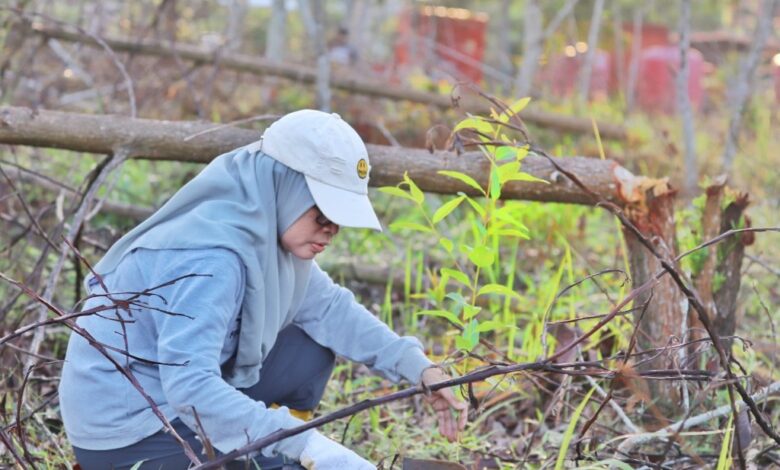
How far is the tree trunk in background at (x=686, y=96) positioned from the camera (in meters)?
5.93

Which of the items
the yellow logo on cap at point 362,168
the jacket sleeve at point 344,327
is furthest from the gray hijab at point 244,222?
the jacket sleeve at point 344,327

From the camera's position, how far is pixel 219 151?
3.56 m

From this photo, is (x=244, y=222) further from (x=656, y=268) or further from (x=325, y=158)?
(x=656, y=268)

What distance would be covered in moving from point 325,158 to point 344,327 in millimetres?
747

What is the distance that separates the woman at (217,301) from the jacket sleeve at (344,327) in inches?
11.2

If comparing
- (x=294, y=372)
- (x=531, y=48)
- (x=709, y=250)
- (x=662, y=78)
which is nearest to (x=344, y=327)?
(x=294, y=372)

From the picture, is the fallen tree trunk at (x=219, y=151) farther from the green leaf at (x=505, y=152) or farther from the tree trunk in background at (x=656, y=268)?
the green leaf at (x=505, y=152)

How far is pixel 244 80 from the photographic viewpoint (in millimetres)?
9062

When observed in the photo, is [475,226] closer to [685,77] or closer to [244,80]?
[685,77]

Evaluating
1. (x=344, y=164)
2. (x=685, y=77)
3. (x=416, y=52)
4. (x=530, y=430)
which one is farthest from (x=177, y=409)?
(x=416, y=52)

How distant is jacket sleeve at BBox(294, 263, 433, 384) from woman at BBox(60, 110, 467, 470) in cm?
28

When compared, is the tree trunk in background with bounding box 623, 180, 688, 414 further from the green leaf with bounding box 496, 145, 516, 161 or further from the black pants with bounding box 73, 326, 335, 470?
the black pants with bounding box 73, 326, 335, 470

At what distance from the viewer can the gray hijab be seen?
2.38m

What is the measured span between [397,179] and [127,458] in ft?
4.92
